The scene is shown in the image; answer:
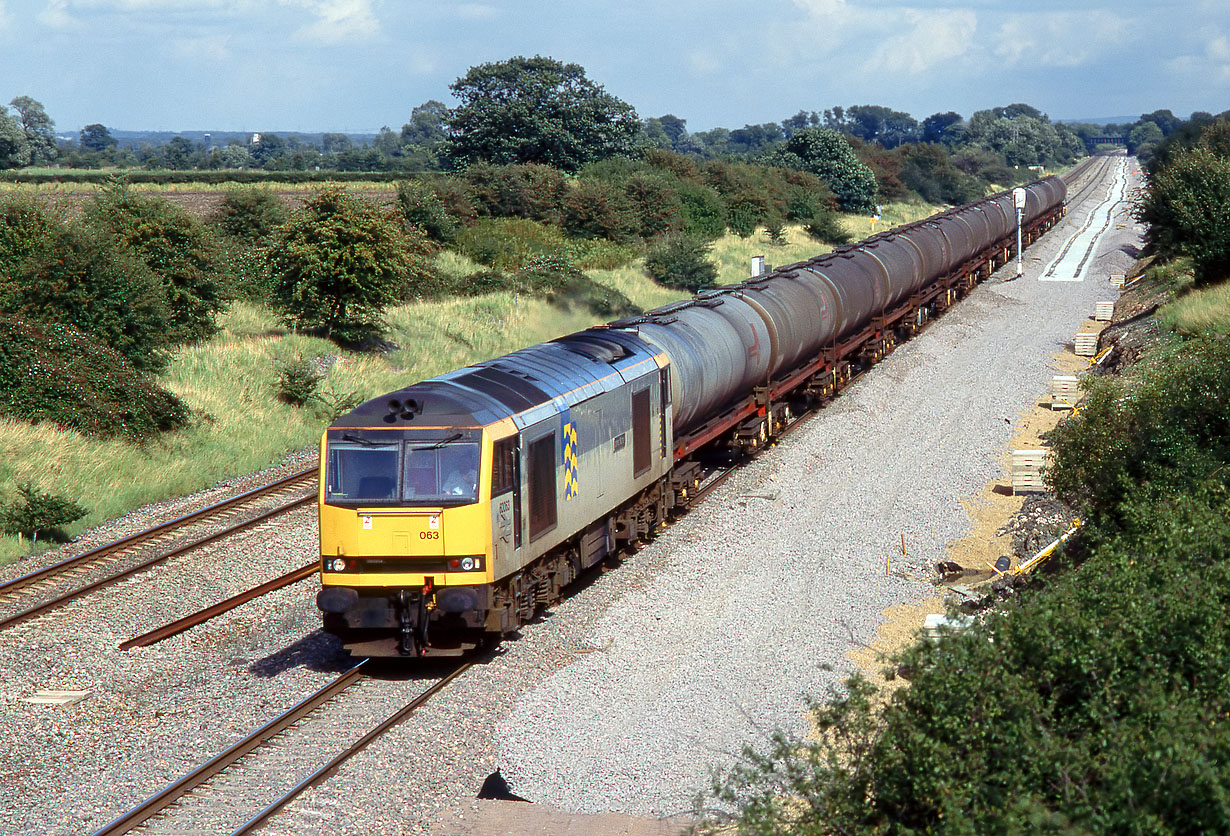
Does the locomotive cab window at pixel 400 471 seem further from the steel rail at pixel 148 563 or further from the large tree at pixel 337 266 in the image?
the large tree at pixel 337 266

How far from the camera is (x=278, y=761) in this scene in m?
11.0

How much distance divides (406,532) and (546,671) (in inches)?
89.7

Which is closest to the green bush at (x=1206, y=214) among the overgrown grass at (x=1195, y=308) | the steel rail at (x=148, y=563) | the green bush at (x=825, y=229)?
the overgrown grass at (x=1195, y=308)

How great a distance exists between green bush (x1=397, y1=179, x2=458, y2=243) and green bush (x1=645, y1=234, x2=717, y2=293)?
8.75 metres

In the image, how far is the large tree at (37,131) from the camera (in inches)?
4692

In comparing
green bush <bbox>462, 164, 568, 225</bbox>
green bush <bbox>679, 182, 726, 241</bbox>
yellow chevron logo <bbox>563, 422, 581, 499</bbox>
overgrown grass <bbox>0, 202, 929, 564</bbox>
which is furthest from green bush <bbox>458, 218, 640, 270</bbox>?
yellow chevron logo <bbox>563, 422, 581, 499</bbox>

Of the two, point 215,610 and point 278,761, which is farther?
point 215,610

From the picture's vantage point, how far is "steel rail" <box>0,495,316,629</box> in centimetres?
1520

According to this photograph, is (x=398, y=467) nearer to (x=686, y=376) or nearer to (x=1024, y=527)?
(x=686, y=376)

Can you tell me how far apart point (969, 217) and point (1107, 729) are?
141 ft

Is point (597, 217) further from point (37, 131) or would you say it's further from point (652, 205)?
point (37, 131)

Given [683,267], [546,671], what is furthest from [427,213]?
[546,671]

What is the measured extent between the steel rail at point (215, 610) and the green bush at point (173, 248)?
15087 millimetres

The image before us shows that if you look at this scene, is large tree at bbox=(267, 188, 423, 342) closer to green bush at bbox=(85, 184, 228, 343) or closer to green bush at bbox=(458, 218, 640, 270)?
green bush at bbox=(85, 184, 228, 343)
